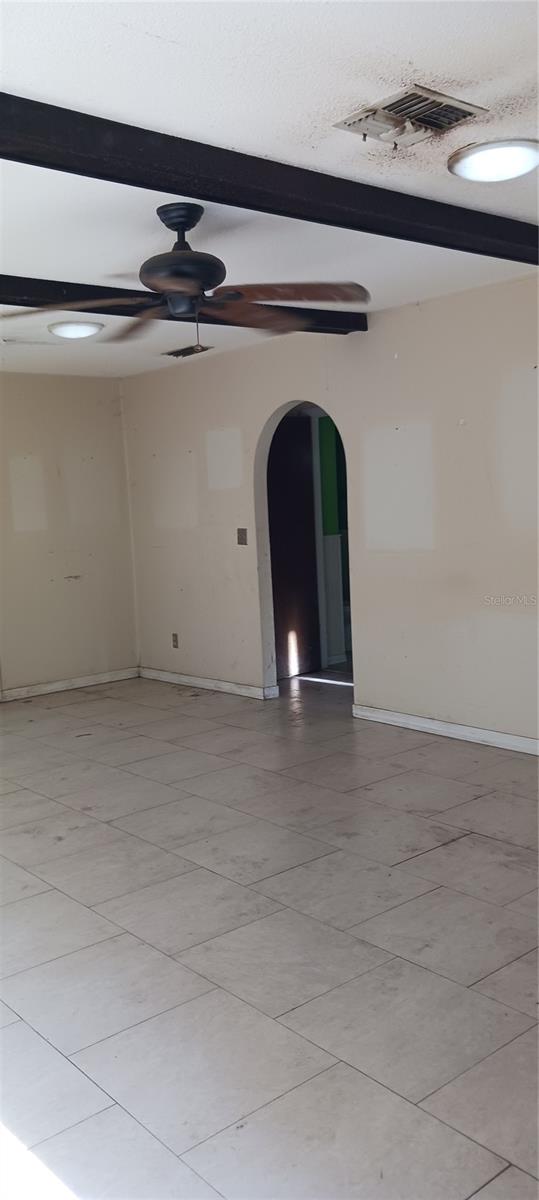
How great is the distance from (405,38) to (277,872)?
2.78 metres

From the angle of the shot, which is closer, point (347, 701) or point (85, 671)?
point (347, 701)

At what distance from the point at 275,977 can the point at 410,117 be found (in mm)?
2554

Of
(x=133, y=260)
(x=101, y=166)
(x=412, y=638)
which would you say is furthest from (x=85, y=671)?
(x=101, y=166)

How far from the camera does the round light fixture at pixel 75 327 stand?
4949 millimetres

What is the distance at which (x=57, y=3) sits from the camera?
1.93m

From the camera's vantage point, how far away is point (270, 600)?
668 centimetres

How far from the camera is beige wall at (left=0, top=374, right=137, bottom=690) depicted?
7105 mm

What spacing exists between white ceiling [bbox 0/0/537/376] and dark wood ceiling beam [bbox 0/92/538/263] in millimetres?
48

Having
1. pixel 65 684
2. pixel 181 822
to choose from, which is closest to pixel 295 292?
pixel 181 822

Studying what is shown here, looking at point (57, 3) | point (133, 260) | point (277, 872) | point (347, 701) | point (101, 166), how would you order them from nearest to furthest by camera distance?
point (57, 3) → point (101, 166) → point (277, 872) → point (133, 260) → point (347, 701)

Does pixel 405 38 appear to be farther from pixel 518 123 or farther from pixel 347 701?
pixel 347 701

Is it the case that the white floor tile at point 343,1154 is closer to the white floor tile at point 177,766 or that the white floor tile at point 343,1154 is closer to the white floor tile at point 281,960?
the white floor tile at point 281,960

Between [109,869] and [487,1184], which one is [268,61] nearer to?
[487,1184]

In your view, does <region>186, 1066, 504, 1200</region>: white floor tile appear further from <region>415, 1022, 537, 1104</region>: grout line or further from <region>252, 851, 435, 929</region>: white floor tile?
<region>252, 851, 435, 929</region>: white floor tile
